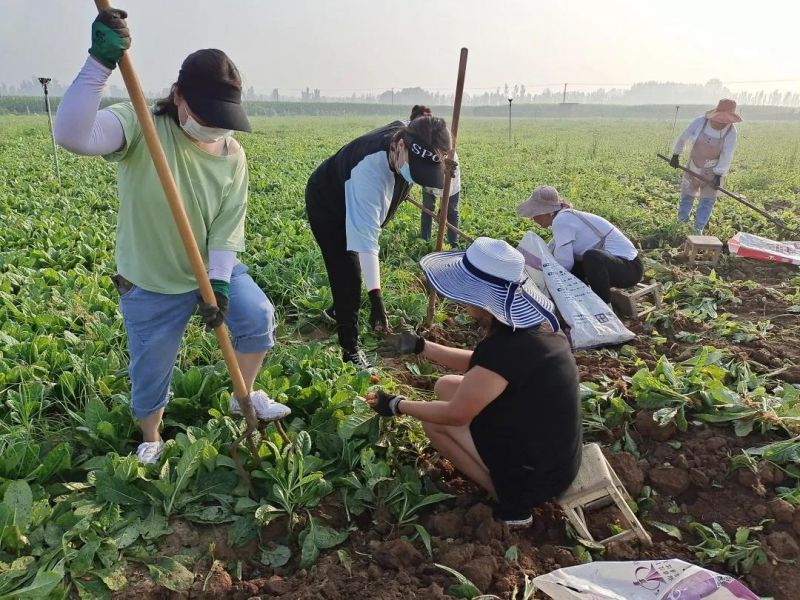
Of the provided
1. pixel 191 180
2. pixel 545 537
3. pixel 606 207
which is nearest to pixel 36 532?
pixel 191 180

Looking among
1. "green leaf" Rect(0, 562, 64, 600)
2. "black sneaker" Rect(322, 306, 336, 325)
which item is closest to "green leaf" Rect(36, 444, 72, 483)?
"green leaf" Rect(0, 562, 64, 600)

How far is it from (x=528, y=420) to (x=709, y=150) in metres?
6.93

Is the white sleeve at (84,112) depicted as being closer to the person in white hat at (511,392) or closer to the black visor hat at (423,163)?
the person in white hat at (511,392)

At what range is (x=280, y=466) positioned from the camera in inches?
103

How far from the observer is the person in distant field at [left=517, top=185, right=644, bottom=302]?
4.70 meters

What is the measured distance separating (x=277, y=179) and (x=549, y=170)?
23.1 ft

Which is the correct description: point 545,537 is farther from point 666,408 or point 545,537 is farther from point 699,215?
point 699,215

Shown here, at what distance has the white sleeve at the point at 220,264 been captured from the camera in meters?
2.44

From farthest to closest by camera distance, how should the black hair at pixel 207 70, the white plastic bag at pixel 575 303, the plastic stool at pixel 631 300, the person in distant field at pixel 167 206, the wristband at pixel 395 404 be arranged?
the plastic stool at pixel 631 300 < the white plastic bag at pixel 575 303 < the wristband at pixel 395 404 < the black hair at pixel 207 70 < the person in distant field at pixel 167 206

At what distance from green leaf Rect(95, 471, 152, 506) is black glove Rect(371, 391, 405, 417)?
1078 millimetres

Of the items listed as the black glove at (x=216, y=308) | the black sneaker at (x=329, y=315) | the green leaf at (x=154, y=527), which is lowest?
the black sneaker at (x=329, y=315)

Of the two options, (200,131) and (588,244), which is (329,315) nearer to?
(588,244)

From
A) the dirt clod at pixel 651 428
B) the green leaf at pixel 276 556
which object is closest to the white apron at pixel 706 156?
the dirt clod at pixel 651 428

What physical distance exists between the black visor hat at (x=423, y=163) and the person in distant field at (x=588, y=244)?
1.93 metres
